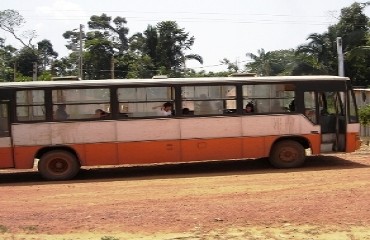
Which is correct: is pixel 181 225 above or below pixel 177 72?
below

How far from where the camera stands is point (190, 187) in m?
10.2

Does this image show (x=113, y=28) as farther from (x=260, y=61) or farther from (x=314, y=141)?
(x=314, y=141)

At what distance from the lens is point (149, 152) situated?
12.0 m

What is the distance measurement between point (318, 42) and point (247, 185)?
106ft

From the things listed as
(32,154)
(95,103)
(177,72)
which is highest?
(177,72)

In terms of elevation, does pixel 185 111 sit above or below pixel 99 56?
below

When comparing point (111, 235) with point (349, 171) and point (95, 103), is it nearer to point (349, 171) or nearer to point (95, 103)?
point (95, 103)

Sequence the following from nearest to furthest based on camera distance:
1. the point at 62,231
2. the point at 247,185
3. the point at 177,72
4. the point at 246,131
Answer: the point at 62,231 < the point at 247,185 < the point at 246,131 < the point at 177,72

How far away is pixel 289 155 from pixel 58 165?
5.92 m

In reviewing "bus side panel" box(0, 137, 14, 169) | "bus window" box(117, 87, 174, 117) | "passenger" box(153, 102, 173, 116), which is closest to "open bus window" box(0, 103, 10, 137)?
"bus side panel" box(0, 137, 14, 169)

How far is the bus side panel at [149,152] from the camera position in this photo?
39.2ft

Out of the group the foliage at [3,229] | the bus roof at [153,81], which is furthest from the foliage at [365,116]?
the foliage at [3,229]

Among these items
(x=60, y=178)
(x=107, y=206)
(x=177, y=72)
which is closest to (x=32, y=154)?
(x=60, y=178)

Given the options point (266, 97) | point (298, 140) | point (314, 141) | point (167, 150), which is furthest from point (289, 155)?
point (167, 150)
